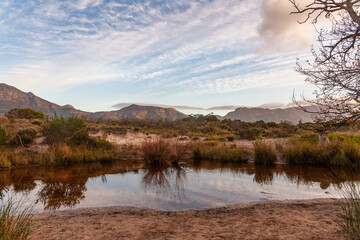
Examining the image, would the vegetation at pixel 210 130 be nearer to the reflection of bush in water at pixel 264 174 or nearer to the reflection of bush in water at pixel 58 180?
the reflection of bush in water at pixel 264 174

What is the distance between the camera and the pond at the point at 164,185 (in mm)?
6031

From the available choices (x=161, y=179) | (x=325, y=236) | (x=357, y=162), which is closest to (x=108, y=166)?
(x=161, y=179)

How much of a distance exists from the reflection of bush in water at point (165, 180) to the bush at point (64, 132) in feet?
17.9

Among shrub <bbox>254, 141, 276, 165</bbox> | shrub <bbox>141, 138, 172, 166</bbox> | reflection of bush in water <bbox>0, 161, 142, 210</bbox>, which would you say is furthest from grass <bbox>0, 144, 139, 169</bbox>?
shrub <bbox>254, 141, 276, 165</bbox>

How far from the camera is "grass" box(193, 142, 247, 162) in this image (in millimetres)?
11863

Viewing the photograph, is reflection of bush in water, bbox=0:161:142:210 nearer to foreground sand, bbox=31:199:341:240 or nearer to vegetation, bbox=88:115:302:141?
foreground sand, bbox=31:199:341:240

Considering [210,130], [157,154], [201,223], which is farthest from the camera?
[210,130]

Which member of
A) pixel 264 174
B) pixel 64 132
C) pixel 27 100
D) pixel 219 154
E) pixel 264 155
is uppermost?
pixel 27 100

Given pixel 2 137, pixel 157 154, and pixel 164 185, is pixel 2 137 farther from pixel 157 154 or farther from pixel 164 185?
pixel 164 185

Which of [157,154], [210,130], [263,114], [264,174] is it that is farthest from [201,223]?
[263,114]

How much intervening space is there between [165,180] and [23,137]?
33.0ft

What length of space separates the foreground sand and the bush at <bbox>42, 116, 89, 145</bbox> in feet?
28.4

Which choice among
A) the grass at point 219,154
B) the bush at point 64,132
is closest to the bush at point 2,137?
the bush at point 64,132

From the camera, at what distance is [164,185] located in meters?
7.50
